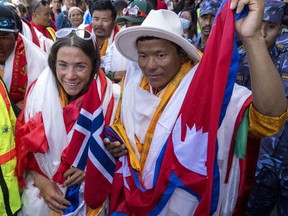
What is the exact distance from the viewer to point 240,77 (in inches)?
107

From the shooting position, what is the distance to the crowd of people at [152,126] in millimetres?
1492

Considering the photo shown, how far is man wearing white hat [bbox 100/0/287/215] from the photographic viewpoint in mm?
1438

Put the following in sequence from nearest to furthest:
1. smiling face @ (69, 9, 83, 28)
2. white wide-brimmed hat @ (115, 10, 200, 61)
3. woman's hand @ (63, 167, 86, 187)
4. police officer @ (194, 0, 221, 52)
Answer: white wide-brimmed hat @ (115, 10, 200, 61)
woman's hand @ (63, 167, 86, 187)
police officer @ (194, 0, 221, 52)
smiling face @ (69, 9, 83, 28)

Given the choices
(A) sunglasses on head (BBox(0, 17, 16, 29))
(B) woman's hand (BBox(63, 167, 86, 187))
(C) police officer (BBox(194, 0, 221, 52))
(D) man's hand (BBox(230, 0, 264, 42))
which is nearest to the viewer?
(D) man's hand (BBox(230, 0, 264, 42))

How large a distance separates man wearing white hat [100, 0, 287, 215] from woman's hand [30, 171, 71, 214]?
299 mm

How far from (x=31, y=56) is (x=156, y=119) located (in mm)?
1527

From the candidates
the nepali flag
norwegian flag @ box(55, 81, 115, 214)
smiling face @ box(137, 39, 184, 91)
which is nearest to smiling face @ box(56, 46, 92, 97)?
norwegian flag @ box(55, 81, 115, 214)

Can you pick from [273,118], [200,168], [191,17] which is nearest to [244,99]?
[273,118]

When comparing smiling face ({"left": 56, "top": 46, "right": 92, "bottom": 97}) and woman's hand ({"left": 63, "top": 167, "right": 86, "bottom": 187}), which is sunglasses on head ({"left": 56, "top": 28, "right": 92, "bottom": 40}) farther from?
woman's hand ({"left": 63, "top": 167, "right": 86, "bottom": 187})

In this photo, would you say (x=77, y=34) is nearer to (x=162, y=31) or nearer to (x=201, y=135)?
(x=162, y=31)

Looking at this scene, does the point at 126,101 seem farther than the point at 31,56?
No

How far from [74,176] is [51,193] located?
7.7 inches

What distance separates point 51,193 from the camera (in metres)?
2.01

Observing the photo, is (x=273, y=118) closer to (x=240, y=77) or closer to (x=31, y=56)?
(x=240, y=77)
